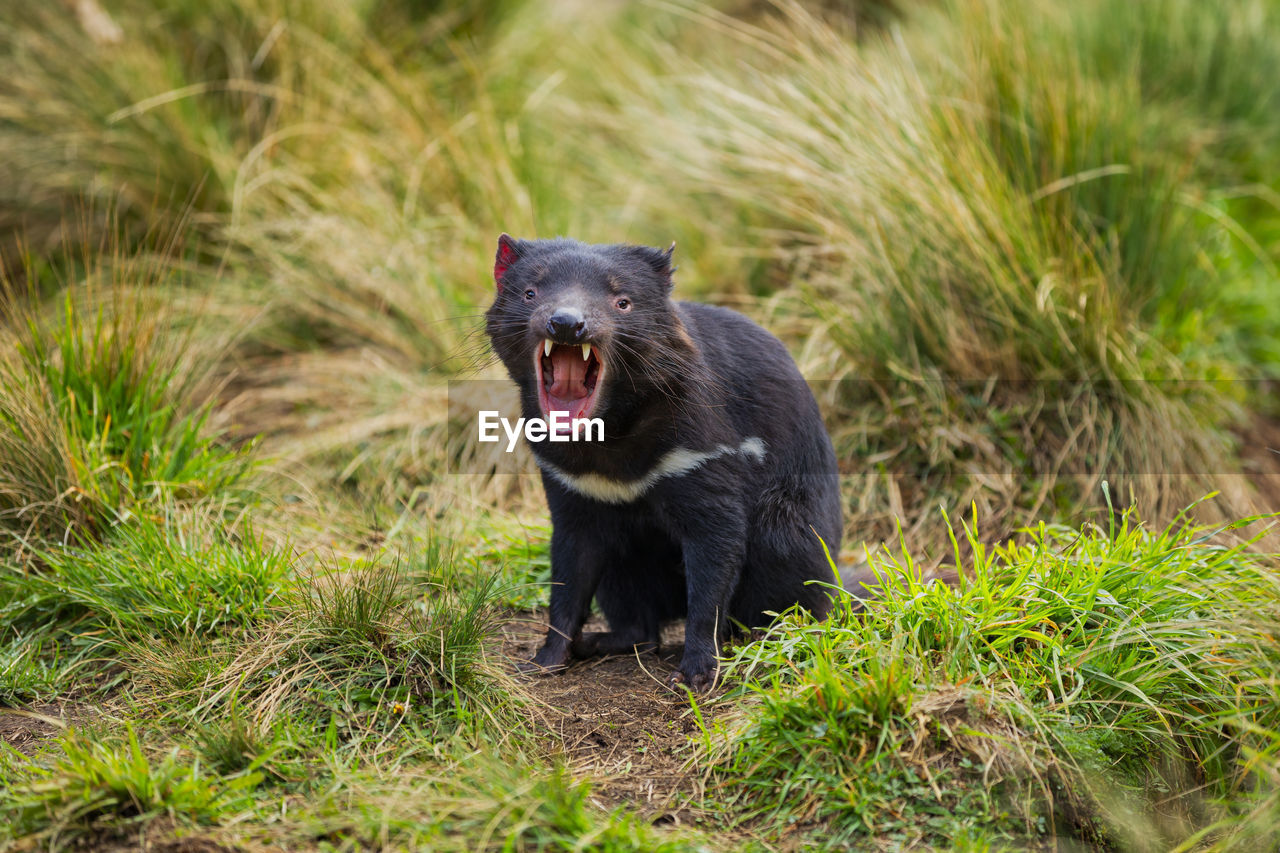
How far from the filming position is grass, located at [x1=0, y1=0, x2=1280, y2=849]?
8.59 ft

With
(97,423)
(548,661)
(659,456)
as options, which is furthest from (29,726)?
(659,456)

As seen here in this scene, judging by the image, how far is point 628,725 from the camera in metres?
3.04

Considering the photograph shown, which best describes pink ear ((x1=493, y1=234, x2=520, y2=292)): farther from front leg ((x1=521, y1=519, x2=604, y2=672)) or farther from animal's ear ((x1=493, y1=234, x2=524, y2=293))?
front leg ((x1=521, y1=519, x2=604, y2=672))

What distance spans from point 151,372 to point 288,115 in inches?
97.7

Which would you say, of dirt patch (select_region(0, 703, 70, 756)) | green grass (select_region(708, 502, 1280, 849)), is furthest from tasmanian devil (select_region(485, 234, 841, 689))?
dirt patch (select_region(0, 703, 70, 756))

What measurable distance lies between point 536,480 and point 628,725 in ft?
5.84

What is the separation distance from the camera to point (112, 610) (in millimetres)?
Result: 3252

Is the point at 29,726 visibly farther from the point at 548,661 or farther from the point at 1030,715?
the point at 1030,715

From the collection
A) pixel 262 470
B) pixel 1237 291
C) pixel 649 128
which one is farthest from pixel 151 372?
pixel 1237 291

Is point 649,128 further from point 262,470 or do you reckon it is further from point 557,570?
point 557,570

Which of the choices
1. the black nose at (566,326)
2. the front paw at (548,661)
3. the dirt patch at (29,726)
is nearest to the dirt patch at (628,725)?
the front paw at (548,661)

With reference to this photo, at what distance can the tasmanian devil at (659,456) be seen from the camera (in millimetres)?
3031

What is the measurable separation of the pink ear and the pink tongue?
0.96ft

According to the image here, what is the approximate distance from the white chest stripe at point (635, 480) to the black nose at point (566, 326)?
1.60ft
